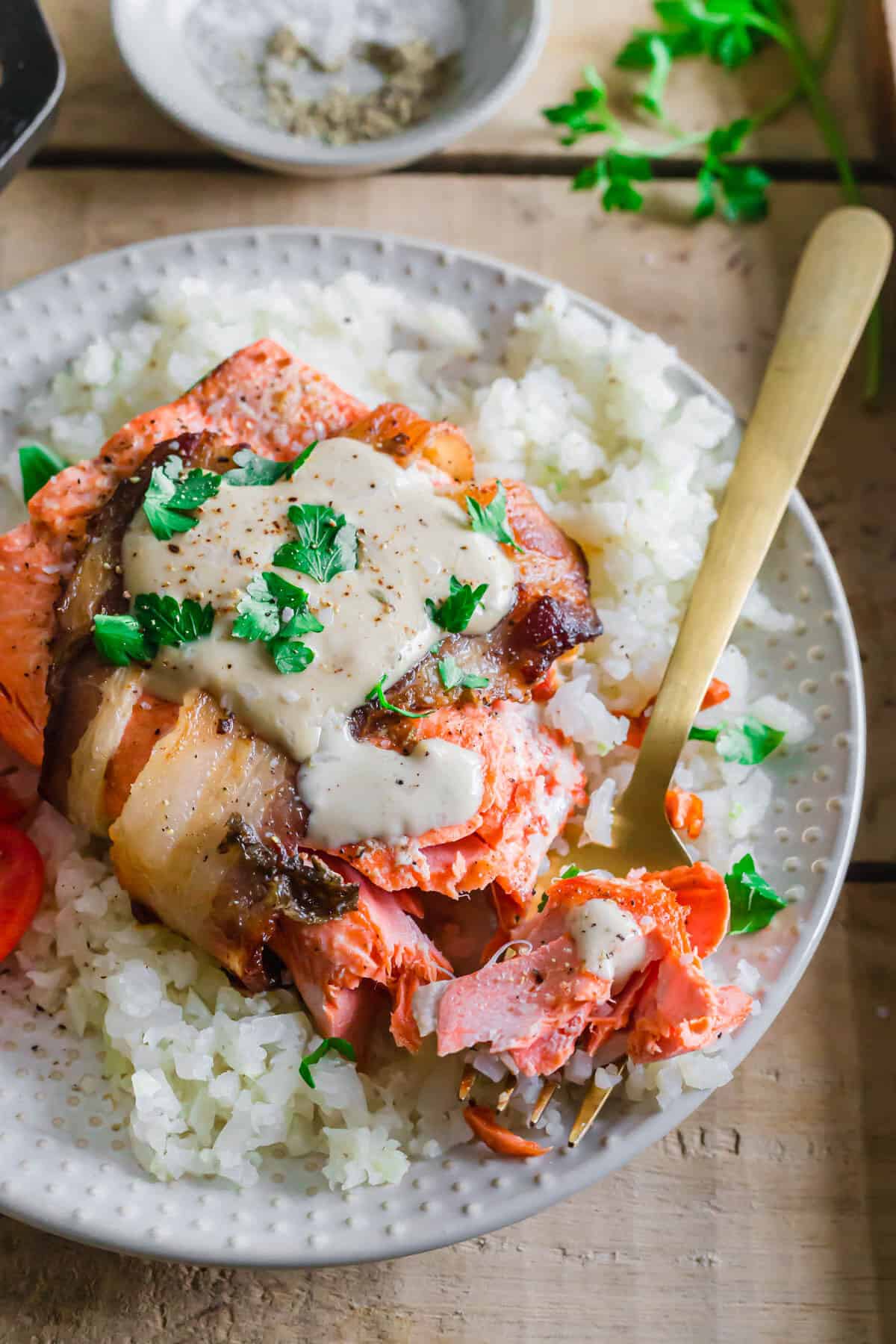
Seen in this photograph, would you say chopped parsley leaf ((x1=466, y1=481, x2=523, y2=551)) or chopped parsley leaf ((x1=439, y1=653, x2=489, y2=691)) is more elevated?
chopped parsley leaf ((x1=466, y1=481, x2=523, y2=551))

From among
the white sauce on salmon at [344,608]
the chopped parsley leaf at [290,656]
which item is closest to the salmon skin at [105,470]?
the white sauce on salmon at [344,608]

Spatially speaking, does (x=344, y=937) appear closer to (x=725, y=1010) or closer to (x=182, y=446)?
(x=725, y=1010)

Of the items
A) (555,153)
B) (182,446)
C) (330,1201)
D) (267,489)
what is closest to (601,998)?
(330,1201)

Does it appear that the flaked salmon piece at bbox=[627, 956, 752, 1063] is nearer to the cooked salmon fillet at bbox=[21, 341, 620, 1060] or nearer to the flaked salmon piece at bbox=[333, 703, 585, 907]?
the cooked salmon fillet at bbox=[21, 341, 620, 1060]

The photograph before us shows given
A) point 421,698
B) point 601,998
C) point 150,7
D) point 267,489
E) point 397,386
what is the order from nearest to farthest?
point 601,998 < point 421,698 < point 267,489 < point 397,386 < point 150,7

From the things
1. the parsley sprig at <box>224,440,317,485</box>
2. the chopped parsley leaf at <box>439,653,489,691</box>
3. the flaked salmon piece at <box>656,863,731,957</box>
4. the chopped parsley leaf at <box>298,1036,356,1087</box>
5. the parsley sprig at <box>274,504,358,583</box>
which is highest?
the parsley sprig at <box>224,440,317,485</box>

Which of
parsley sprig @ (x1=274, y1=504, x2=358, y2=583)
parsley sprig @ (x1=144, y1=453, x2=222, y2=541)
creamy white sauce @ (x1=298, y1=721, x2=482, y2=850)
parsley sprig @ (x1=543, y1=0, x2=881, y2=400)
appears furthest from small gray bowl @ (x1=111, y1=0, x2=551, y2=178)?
creamy white sauce @ (x1=298, y1=721, x2=482, y2=850)
